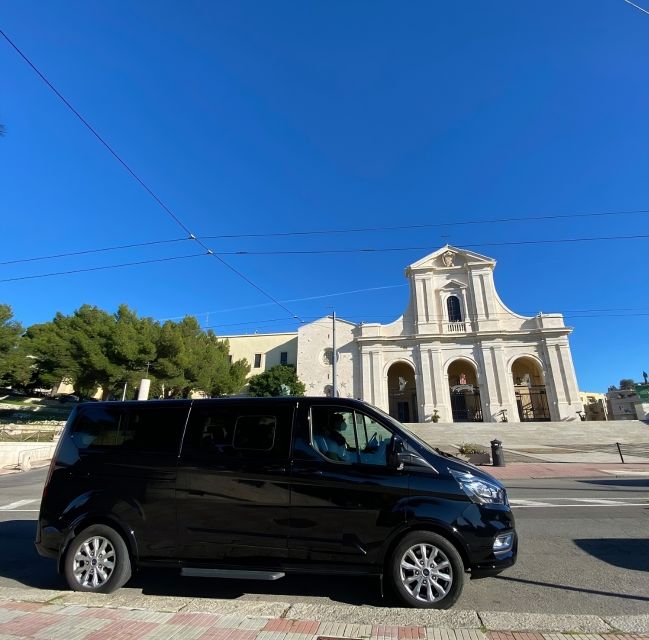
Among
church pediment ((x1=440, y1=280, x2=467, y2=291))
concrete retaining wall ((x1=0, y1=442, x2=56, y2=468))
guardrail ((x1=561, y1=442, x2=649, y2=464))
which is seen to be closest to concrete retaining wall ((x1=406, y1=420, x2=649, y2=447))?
guardrail ((x1=561, y1=442, x2=649, y2=464))

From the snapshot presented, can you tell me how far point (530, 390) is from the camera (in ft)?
131

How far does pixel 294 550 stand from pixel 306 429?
116 cm

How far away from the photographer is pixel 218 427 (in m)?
4.39

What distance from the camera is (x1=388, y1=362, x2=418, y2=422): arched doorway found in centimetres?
4233

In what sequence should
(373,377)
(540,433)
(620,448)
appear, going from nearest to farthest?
(620,448) < (540,433) < (373,377)

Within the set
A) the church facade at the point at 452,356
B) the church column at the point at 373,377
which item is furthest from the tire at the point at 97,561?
the church column at the point at 373,377

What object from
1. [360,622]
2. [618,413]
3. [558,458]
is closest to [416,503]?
[360,622]

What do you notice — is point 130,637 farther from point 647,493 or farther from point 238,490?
point 647,493

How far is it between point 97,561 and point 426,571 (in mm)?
3404

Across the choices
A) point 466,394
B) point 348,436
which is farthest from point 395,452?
point 466,394

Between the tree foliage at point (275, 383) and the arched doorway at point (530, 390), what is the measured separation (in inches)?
886

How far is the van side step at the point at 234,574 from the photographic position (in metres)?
3.82

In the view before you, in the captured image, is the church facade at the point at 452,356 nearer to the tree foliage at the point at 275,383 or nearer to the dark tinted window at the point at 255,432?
the tree foliage at the point at 275,383

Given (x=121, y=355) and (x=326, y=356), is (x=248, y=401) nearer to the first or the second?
(x=121, y=355)
